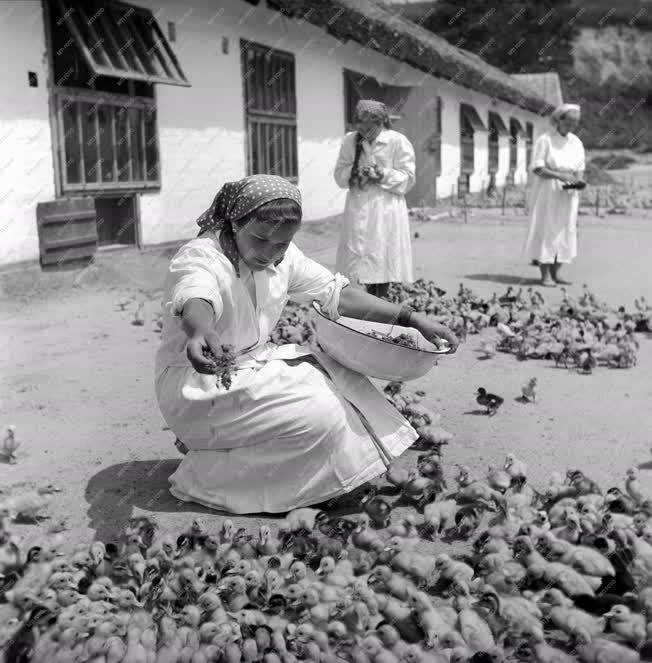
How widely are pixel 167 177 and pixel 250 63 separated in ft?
7.75

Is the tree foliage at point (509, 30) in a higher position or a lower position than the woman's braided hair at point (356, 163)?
higher

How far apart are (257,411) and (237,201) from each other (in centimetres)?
76

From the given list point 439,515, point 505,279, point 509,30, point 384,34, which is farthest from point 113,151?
point 509,30

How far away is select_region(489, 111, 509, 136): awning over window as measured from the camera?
24.0m

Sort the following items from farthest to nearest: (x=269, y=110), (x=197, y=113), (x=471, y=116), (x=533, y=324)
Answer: (x=471, y=116), (x=269, y=110), (x=197, y=113), (x=533, y=324)

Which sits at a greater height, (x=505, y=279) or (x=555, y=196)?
(x=555, y=196)

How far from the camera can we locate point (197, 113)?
382 inches

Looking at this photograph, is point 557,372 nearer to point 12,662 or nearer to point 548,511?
point 548,511

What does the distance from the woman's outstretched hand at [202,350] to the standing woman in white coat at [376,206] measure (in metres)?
4.28

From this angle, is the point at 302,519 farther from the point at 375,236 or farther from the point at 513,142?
the point at 513,142

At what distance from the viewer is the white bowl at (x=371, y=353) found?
10.6 feet

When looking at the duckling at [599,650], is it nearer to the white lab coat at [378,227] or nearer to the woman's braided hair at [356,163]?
the white lab coat at [378,227]

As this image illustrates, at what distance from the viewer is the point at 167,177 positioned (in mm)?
9273

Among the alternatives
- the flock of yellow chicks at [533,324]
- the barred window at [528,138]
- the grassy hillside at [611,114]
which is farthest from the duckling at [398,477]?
the grassy hillside at [611,114]
